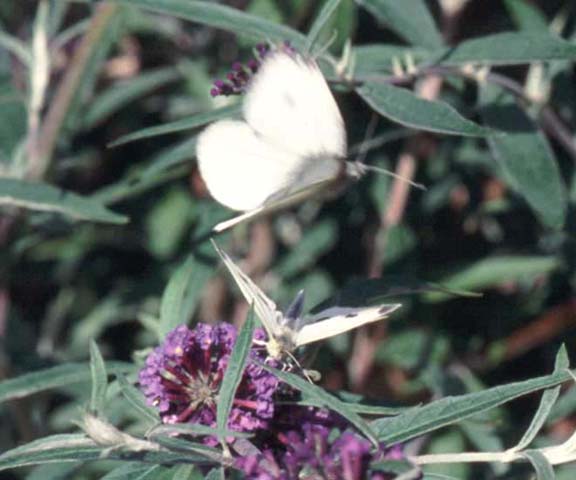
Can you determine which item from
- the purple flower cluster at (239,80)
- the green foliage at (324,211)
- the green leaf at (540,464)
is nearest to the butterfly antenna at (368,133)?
the green foliage at (324,211)

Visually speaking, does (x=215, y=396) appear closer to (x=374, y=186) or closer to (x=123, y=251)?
(x=374, y=186)

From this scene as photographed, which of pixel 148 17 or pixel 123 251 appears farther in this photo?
pixel 123 251

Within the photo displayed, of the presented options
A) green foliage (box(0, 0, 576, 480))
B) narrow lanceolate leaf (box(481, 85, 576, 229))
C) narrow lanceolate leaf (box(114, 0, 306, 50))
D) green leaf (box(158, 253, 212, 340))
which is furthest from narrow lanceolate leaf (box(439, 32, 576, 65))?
green leaf (box(158, 253, 212, 340))

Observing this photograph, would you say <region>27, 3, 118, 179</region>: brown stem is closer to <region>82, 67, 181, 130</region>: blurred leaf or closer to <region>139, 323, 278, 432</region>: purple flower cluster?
<region>82, 67, 181, 130</region>: blurred leaf

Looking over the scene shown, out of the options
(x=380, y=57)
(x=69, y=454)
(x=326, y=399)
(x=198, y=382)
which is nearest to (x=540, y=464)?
(x=326, y=399)

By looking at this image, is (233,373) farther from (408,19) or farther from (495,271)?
(495,271)

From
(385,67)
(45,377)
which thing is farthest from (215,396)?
(385,67)
